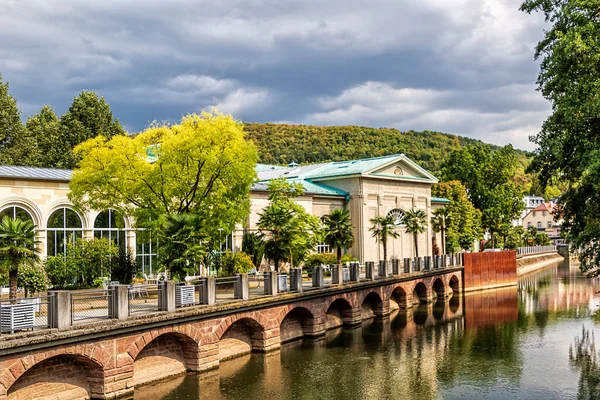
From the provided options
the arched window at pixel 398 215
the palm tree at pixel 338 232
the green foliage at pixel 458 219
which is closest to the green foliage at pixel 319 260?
the palm tree at pixel 338 232

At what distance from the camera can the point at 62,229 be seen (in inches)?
1350

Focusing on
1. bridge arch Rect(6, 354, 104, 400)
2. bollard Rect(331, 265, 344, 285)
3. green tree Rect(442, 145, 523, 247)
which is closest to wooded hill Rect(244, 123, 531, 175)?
green tree Rect(442, 145, 523, 247)

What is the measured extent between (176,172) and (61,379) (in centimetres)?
1313

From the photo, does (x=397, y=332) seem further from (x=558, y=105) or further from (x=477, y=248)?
(x=477, y=248)

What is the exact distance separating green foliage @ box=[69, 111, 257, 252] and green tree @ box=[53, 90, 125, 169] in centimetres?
3239

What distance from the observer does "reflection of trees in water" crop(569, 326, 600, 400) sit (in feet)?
74.1

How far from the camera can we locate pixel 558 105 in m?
20.5

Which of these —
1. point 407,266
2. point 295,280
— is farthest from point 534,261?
point 295,280

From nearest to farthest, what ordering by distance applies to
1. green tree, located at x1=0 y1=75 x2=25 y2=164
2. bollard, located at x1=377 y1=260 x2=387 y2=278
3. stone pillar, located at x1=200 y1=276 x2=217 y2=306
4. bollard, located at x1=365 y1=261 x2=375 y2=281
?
stone pillar, located at x1=200 y1=276 x2=217 y2=306, bollard, located at x1=365 y1=261 x2=375 y2=281, bollard, located at x1=377 y1=260 x2=387 y2=278, green tree, located at x1=0 y1=75 x2=25 y2=164

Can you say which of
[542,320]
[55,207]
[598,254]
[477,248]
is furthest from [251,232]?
[477,248]

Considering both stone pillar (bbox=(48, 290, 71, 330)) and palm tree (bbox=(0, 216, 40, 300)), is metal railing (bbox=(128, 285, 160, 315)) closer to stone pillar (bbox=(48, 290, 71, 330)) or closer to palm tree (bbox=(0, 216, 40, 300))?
stone pillar (bbox=(48, 290, 71, 330))

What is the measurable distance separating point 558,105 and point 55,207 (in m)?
26.5

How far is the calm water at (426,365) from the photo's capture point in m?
22.5

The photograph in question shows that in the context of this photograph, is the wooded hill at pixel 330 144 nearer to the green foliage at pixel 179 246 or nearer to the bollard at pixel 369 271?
the bollard at pixel 369 271
